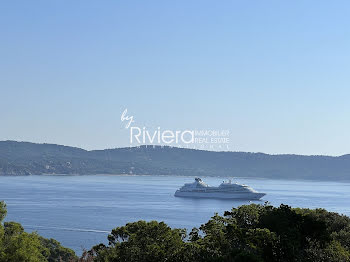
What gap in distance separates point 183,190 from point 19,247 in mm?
144480

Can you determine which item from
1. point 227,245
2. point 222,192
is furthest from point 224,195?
point 227,245

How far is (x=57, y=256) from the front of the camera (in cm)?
5500

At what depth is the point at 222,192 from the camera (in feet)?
547

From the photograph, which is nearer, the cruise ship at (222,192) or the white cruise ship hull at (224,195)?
the white cruise ship hull at (224,195)

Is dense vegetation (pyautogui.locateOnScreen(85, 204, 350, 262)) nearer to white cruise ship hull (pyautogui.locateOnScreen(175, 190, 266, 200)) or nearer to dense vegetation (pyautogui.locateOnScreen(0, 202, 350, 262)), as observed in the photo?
dense vegetation (pyautogui.locateOnScreen(0, 202, 350, 262))

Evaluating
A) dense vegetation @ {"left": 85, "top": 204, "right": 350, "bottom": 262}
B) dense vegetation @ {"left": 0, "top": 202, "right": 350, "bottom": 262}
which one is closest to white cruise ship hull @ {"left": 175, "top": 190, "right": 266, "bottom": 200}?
dense vegetation @ {"left": 0, "top": 202, "right": 350, "bottom": 262}

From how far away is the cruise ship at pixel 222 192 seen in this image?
16312 centimetres

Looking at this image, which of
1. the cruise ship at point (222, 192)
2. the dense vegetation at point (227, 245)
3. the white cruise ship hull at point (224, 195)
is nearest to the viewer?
the dense vegetation at point (227, 245)

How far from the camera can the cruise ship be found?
163 meters

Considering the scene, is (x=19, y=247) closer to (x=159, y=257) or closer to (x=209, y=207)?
(x=159, y=257)

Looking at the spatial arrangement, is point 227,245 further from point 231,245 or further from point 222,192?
point 222,192

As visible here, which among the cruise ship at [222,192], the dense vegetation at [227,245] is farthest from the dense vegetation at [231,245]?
the cruise ship at [222,192]

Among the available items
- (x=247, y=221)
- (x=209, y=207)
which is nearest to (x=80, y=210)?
(x=209, y=207)

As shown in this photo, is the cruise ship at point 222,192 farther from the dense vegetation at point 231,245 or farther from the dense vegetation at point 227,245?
the dense vegetation at point 231,245
